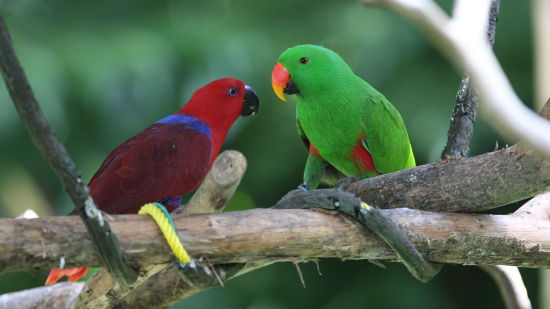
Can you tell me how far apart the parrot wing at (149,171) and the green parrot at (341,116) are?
41 centimetres

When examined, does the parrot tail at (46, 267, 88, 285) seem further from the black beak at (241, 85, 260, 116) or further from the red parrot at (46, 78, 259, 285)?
the black beak at (241, 85, 260, 116)

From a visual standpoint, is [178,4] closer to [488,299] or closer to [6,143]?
[6,143]

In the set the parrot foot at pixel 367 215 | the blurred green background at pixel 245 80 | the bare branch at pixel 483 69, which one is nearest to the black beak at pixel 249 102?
the parrot foot at pixel 367 215

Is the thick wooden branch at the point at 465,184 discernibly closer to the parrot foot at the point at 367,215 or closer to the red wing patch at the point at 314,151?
the parrot foot at the point at 367,215

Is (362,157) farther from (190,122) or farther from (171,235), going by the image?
(171,235)

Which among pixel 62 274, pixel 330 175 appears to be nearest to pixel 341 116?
pixel 330 175

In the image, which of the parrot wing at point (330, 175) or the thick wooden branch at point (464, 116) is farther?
the parrot wing at point (330, 175)

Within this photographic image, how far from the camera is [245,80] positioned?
3363mm

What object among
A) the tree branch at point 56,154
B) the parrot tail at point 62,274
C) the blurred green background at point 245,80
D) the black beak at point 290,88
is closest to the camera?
the tree branch at point 56,154

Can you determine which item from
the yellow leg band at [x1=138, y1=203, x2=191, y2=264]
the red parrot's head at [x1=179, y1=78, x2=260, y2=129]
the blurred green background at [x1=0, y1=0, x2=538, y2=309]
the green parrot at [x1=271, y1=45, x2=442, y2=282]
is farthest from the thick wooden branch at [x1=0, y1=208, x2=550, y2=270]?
the blurred green background at [x1=0, y1=0, x2=538, y2=309]

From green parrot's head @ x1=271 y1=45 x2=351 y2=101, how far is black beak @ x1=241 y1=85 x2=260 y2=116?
96mm

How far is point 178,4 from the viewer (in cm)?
373

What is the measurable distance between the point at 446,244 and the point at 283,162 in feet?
7.88

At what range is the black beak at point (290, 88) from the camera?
6.25 ft
